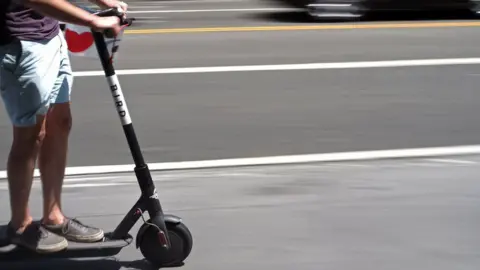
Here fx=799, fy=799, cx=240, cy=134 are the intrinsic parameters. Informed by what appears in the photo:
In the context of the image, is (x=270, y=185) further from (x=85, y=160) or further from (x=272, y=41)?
(x=272, y=41)

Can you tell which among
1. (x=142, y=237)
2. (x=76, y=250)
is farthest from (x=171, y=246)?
(x=76, y=250)

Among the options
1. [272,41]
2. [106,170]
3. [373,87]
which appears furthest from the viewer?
[272,41]

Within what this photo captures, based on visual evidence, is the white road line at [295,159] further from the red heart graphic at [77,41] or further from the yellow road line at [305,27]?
the yellow road line at [305,27]

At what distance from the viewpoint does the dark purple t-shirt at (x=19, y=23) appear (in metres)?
3.39

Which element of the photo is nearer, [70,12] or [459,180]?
[70,12]

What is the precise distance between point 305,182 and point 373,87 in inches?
113

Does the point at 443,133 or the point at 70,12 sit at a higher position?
the point at 70,12

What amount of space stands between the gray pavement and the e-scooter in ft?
0.51

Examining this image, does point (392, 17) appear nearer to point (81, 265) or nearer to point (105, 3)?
point (105, 3)

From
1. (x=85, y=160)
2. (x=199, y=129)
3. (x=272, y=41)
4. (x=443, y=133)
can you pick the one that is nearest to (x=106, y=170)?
(x=85, y=160)

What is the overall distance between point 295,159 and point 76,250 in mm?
2424

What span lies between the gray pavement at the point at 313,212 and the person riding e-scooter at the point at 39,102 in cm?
27

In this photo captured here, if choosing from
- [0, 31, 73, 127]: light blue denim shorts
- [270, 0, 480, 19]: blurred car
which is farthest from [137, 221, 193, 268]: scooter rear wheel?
[270, 0, 480, 19]: blurred car

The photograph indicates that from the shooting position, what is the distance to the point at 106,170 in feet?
18.5
